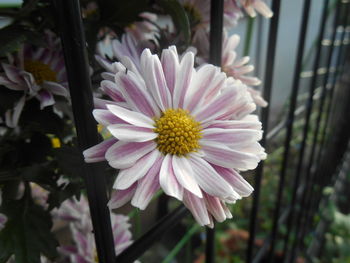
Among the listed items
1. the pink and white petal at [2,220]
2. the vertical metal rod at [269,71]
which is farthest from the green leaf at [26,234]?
the vertical metal rod at [269,71]

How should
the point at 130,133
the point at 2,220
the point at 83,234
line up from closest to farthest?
the point at 130,133 < the point at 2,220 < the point at 83,234

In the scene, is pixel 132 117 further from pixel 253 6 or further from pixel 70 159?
pixel 253 6

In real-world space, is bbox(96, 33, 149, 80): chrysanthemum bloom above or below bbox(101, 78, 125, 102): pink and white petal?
above

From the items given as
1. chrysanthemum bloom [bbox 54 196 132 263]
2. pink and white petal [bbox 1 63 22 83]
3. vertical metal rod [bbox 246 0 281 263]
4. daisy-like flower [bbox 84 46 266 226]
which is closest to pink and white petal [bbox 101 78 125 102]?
daisy-like flower [bbox 84 46 266 226]

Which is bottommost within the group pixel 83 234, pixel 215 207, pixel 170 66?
pixel 83 234

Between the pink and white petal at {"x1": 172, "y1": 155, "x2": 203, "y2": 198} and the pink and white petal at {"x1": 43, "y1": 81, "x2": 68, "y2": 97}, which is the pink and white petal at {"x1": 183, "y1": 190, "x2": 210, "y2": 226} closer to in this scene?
the pink and white petal at {"x1": 172, "y1": 155, "x2": 203, "y2": 198}

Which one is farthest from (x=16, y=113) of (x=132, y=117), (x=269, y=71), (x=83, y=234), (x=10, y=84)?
(x=269, y=71)
